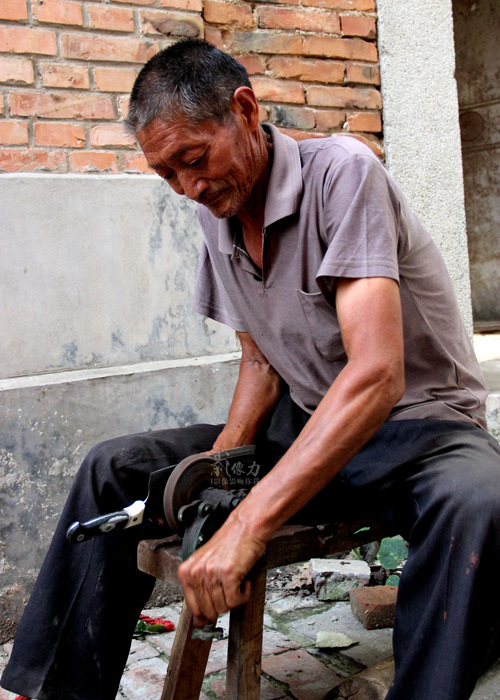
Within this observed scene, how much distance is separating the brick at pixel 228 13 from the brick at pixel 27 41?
72cm

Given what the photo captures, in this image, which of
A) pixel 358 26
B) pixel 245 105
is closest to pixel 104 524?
pixel 245 105

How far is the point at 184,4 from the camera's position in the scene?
287 centimetres

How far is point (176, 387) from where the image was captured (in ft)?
9.53

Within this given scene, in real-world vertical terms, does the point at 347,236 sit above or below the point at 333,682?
above

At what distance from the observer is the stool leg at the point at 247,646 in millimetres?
1637

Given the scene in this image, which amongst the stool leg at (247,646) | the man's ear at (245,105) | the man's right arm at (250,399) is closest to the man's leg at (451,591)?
the stool leg at (247,646)

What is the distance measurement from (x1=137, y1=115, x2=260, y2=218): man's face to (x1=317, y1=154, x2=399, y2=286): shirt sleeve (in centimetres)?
26

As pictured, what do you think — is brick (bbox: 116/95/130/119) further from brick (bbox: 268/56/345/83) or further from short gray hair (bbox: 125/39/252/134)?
short gray hair (bbox: 125/39/252/134)

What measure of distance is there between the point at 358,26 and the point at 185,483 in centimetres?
257

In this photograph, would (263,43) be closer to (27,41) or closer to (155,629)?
(27,41)

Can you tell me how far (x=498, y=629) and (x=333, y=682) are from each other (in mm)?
916

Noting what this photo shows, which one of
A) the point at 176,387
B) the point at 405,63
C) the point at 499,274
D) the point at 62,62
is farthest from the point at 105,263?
the point at 499,274

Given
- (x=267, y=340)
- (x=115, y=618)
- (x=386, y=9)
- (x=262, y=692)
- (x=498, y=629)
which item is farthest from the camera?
(x=386, y=9)

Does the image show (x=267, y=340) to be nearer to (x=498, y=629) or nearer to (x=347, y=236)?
(x=347, y=236)
